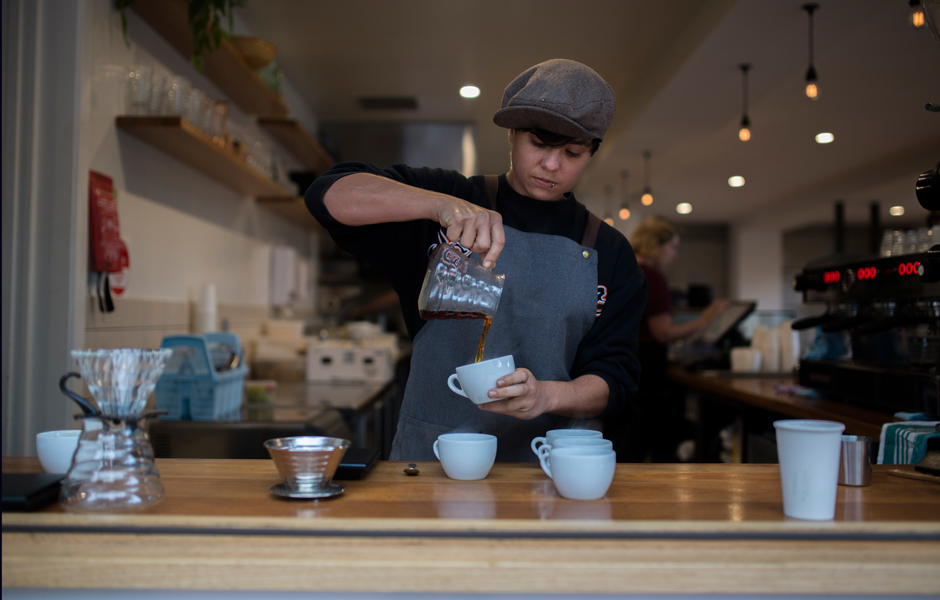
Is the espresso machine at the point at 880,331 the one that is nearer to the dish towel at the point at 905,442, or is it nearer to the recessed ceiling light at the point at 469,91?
the dish towel at the point at 905,442

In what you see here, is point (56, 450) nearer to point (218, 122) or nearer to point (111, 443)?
point (111, 443)

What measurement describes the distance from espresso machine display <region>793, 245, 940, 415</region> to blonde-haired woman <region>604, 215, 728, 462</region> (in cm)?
97

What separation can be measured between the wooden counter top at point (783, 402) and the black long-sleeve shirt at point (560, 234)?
869mm

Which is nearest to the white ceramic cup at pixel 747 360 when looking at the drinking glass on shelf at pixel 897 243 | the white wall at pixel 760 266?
the drinking glass on shelf at pixel 897 243

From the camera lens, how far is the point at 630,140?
6152 mm

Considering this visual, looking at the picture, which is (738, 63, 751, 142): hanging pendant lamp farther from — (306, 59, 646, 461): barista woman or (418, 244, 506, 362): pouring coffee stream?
(418, 244, 506, 362): pouring coffee stream

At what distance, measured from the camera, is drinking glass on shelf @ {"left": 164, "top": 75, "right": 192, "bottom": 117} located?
2545 mm

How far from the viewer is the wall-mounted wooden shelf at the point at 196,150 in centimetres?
240

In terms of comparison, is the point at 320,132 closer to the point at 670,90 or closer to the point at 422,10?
the point at 422,10

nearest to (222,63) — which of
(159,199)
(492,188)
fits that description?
(159,199)

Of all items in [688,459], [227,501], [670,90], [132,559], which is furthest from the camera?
[670,90]

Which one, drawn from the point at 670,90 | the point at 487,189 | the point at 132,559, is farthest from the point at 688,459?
the point at 132,559

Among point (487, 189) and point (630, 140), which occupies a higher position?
point (630, 140)

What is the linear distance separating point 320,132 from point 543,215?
13.1 feet
